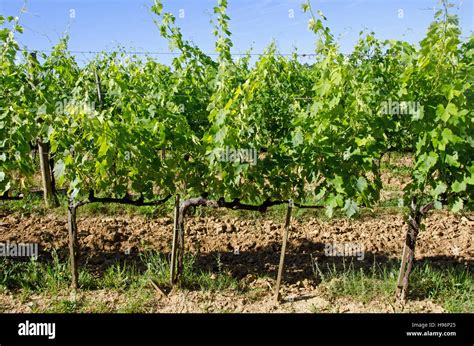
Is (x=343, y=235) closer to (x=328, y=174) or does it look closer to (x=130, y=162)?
(x=328, y=174)

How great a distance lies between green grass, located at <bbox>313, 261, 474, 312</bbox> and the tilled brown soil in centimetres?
11

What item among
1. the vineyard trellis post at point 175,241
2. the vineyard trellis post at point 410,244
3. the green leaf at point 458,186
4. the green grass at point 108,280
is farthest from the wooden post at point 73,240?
the green leaf at point 458,186

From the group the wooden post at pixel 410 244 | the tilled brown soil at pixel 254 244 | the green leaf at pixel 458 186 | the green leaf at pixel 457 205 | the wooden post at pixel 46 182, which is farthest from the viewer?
the wooden post at pixel 46 182

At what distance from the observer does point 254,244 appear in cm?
589

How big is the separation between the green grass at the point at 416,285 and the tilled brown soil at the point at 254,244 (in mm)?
114

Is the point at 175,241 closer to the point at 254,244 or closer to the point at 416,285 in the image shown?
the point at 254,244

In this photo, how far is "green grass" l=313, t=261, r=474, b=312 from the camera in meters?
4.55

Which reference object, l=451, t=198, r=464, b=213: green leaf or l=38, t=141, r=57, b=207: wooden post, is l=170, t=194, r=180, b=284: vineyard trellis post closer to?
l=451, t=198, r=464, b=213: green leaf

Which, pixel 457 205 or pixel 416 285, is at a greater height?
pixel 457 205

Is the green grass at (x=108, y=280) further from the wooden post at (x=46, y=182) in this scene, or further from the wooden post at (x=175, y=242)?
the wooden post at (x=46, y=182)

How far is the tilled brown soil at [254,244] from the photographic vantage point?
4586 mm

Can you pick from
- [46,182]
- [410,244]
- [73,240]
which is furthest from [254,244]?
[46,182]

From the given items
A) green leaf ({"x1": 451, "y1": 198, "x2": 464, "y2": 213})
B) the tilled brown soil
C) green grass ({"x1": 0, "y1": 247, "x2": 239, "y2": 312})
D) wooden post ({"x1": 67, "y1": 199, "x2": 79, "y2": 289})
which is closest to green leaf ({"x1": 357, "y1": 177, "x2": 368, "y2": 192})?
green leaf ({"x1": 451, "y1": 198, "x2": 464, "y2": 213})

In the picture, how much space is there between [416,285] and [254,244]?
194cm
